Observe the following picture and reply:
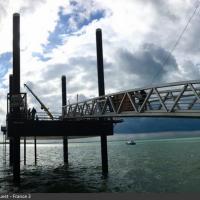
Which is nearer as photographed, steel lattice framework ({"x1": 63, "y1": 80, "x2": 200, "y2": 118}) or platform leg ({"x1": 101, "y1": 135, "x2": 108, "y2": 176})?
steel lattice framework ({"x1": 63, "y1": 80, "x2": 200, "y2": 118})

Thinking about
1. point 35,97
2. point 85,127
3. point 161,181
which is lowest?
point 161,181

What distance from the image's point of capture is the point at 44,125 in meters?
34.8

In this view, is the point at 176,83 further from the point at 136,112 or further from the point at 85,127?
the point at 85,127

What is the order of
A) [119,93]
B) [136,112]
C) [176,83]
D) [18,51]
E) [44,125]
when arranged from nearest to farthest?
[176,83] < [136,112] < [119,93] < [18,51] < [44,125]

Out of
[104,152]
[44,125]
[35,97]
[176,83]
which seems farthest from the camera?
[35,97]

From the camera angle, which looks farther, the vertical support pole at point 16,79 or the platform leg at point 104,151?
the platform leg at point 104,151

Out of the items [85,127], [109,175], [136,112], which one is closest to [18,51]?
[85,127]

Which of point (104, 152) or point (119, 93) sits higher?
point (119, 93)

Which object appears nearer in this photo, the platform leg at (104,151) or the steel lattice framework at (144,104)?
the steel lattice framework at (144,104)

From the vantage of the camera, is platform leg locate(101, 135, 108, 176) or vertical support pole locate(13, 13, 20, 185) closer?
vertical support pole locate(13, 13, 20, 185)

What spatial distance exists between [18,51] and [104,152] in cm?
1345

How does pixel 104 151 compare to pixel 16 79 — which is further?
pixel 104 151

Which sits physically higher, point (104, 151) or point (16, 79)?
point (16, 79)

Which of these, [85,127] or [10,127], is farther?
[85,127]
